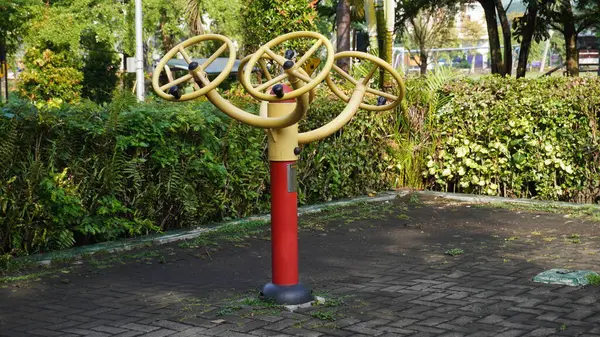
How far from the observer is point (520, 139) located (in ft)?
34.9

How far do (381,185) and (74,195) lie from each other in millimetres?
4938

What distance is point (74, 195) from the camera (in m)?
7.33

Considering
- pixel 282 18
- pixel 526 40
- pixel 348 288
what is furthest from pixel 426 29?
pixel 348 288

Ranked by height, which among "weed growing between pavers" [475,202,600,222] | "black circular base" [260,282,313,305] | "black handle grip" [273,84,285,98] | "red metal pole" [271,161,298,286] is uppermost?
"black handle grip" [273,84,285,98]

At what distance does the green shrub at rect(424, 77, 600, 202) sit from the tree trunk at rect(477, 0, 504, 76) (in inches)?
609

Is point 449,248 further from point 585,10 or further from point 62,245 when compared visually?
point 585,10

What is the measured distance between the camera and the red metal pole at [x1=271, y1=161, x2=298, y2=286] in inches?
215

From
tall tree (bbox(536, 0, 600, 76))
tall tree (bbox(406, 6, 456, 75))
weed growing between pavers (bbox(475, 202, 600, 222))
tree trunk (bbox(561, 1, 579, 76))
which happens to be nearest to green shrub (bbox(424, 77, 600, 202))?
weed growing between pavers (bbox(475, 202, 600, 222))

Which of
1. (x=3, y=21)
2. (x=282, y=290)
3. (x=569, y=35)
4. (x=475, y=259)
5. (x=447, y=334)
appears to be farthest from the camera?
(x=569, y=35)

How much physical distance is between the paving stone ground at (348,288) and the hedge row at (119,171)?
1.80ft

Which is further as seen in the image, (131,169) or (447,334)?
(131,169)

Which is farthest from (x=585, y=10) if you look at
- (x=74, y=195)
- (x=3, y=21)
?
(x=74, y=195)

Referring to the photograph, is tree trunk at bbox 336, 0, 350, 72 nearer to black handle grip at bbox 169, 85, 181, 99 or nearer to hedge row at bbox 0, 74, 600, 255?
hedge row at bbox 0, 74, 600, 255

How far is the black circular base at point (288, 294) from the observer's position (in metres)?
5.43
